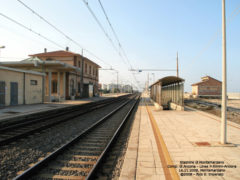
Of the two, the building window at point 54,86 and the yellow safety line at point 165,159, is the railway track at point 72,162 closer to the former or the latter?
the yellow safety line at point 165,159

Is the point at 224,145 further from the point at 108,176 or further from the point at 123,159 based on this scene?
the point at 108,176

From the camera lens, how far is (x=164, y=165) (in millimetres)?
3965

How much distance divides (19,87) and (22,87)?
0.46m

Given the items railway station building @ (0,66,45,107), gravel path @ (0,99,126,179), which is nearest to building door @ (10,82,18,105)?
railway station building @ (0,66,45,107)

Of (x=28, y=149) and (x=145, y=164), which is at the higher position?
(x=145, y=164)

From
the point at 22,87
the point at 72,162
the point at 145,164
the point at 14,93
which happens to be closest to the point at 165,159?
the point at 145,164

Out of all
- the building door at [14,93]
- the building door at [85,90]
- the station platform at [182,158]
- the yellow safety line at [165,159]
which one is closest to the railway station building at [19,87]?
the building door at [14,93]

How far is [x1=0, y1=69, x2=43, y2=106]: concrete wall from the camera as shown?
55.3 ft

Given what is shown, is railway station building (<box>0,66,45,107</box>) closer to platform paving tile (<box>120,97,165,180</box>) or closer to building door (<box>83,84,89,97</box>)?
platform paving tile (<box>120,97,165,180</box>)

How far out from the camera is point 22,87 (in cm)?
1895

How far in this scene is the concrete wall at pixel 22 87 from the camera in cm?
1686

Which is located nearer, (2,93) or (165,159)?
(165,159)

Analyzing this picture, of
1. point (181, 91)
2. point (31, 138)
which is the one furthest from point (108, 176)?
point (181, 91)

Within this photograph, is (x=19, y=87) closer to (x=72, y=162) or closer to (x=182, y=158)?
(x=72, y=162)
